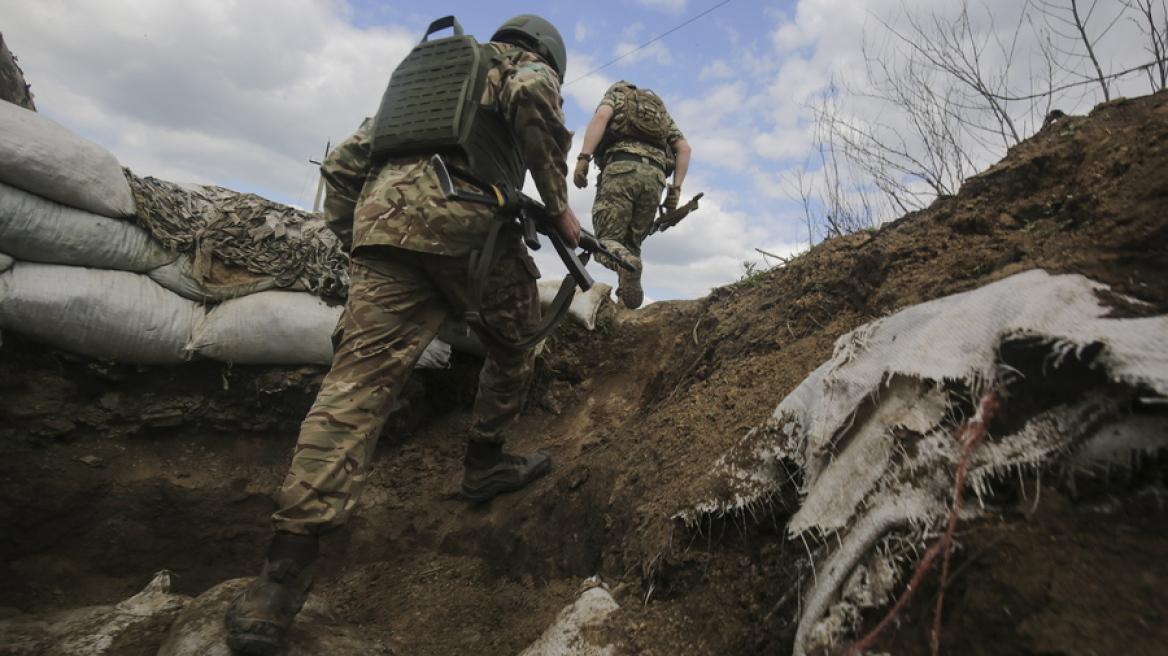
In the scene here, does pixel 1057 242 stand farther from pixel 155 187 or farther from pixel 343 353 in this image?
pixel 155 187

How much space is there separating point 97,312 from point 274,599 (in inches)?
72.0

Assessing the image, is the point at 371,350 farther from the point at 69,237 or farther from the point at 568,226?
the point at 69,237

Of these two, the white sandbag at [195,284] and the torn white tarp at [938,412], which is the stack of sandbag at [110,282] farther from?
the torn white tarp at [938,412]

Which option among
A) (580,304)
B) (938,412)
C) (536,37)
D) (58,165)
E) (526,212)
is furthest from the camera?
(580,304)

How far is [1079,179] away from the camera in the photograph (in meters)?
1.57

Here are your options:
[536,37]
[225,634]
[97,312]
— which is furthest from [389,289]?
[97,312]

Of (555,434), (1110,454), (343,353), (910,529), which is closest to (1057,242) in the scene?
(1110,454)

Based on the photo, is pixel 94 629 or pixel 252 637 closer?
pixel 252 637

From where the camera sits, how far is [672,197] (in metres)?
4.55

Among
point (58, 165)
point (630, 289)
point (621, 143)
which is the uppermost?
point (621, 143)

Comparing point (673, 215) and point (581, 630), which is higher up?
point (673, 215)

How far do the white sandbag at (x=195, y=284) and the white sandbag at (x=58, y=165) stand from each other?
0.96 feet

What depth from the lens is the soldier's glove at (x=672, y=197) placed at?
453 centimetres

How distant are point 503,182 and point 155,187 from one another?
6.75 ft
